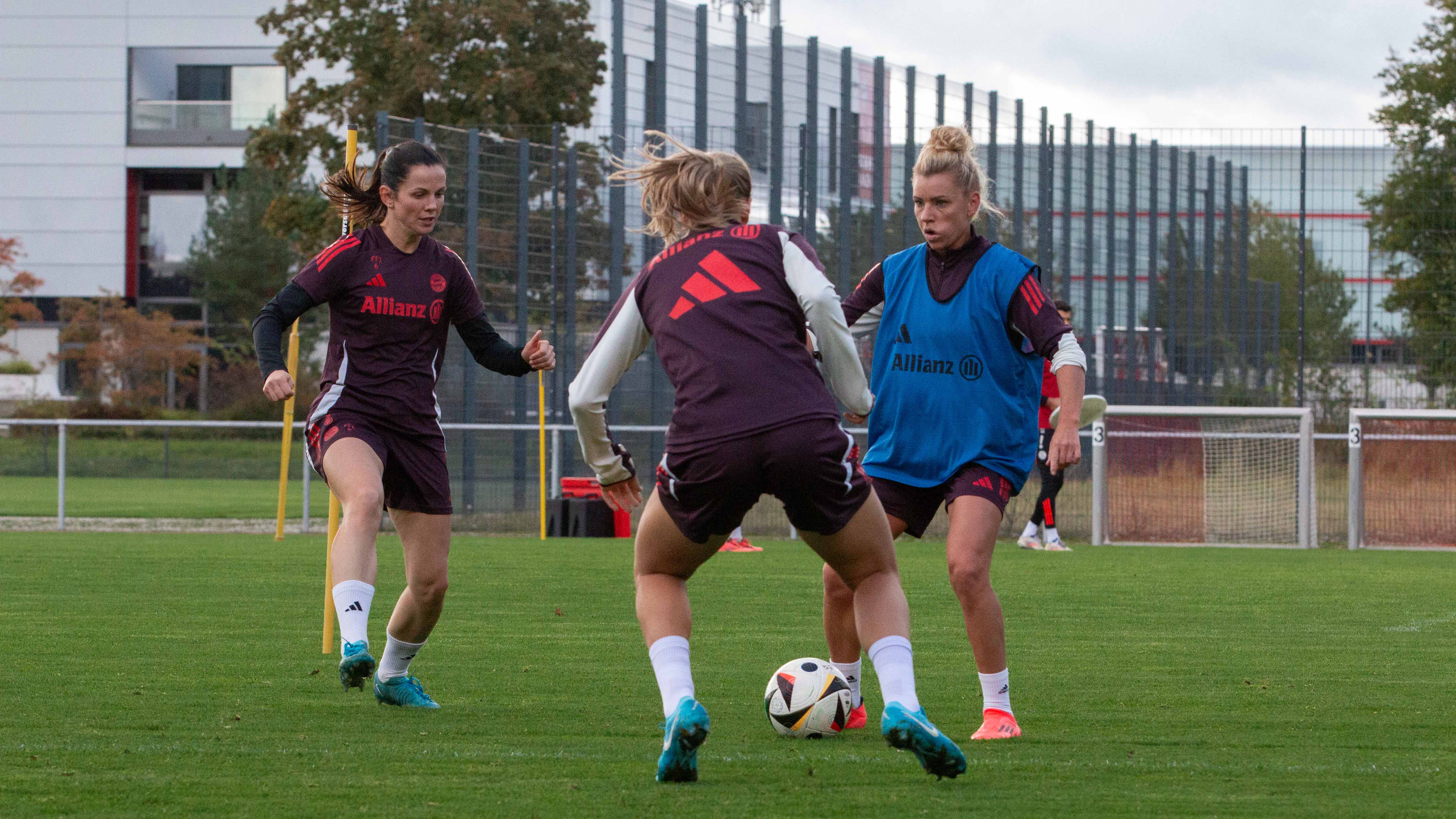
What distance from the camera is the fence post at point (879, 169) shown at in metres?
18.5

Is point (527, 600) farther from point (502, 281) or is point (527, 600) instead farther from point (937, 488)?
point (502, 281)

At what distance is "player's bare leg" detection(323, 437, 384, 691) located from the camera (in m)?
4.95

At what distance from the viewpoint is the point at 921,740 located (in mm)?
3785

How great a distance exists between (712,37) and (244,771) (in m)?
14.9

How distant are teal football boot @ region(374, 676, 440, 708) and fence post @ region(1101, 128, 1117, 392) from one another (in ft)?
58.3

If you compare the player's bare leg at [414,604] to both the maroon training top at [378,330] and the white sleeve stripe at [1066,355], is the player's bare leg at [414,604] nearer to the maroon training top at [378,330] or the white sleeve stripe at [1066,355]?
the maroon training top at [378,330]

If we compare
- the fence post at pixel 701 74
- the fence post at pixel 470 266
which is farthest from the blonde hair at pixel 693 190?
the fence post at pixel 701 74

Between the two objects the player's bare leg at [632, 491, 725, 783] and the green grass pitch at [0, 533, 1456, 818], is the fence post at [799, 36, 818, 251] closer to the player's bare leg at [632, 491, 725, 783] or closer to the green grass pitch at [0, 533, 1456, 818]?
the green grass pitch at [0, 533, 1456, 818]

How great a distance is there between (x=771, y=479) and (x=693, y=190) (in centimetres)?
78

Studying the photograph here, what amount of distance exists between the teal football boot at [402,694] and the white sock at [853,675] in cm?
141

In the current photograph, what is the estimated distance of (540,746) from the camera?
4535 millimetres

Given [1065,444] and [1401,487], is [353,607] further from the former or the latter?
[1401,487]

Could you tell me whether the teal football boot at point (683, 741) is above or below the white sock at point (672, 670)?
below

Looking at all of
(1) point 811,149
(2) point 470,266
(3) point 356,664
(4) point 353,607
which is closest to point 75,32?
(2) point 470,266
